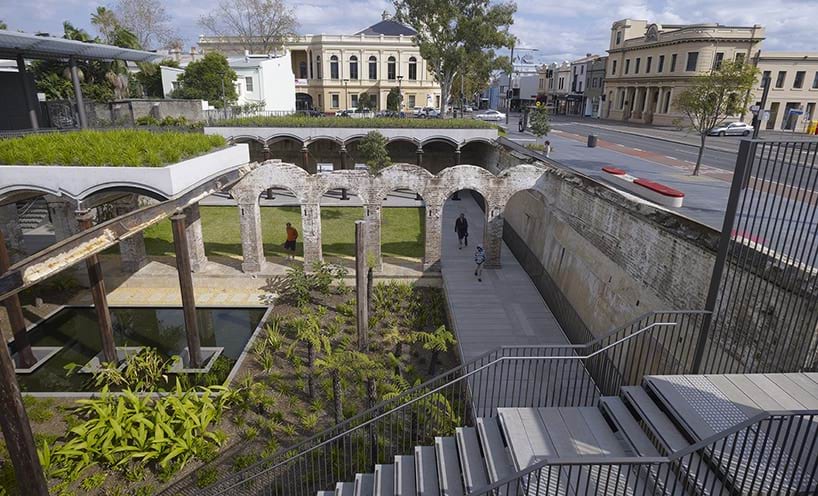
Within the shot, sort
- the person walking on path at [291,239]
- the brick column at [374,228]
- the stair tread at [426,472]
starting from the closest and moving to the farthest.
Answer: the stair tread at [426,472], the brick column at [374,228], the person walking on path at [291,239]

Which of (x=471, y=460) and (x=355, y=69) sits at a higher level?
(x=355, y=69)

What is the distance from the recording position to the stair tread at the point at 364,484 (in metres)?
7.45

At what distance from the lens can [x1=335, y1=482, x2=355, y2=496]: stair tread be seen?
7609 mm

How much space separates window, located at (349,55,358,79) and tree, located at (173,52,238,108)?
25.8 m

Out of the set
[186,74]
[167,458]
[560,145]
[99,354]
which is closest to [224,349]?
[99,354]

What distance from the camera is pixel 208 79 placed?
3844 centimetres

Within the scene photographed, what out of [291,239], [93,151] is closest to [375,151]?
[291,239]

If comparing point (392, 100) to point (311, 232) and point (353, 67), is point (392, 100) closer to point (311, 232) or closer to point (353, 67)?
point (353, 67)

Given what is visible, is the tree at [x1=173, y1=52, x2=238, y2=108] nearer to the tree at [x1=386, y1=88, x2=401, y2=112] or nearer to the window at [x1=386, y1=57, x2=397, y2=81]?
the tree at [x1=386, y1=88, x2=401, y2=112]

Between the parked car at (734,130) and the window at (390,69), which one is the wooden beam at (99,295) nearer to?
the parked car at (734,130)

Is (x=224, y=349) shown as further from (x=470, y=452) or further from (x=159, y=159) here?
(x=470, y=452)

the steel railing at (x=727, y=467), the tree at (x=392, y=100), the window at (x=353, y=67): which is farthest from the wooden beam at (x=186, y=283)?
the window at (x=353, y=67)

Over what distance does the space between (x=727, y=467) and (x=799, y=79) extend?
5190 cm

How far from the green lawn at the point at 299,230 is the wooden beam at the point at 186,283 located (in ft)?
25.1
